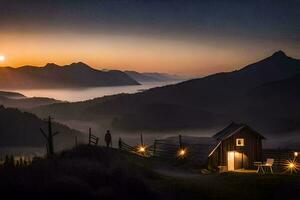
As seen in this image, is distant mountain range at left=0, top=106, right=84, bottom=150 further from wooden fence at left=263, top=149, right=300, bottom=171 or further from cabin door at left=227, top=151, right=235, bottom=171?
cabin door at left=227, top=151, right=235, bottom=171

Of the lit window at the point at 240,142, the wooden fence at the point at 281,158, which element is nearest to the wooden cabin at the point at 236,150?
the lit window at the point at 240,142

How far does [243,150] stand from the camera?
53625 mm

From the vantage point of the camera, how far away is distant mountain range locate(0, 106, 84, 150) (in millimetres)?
126188

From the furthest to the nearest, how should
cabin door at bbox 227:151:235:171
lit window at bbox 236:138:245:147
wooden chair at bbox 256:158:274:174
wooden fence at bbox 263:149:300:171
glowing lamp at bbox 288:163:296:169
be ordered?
wooden fence at bbox 263:149:300:171 < lit window at bbox 236:138:245:147 < cabin door at bbox 227:151:235:171 < glowing lamp at bbox 288:163:296:169 < wooden chair at bbox 256:158:274:174

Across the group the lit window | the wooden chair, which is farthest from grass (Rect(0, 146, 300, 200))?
the lit window

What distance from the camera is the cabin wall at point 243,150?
5272 cm

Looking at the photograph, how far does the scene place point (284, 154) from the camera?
58344 mm

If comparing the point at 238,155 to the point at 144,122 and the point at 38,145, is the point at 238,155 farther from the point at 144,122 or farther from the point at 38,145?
the point at 144,122

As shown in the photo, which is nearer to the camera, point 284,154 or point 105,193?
point 105,193

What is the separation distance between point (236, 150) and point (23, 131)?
85471 millimetres

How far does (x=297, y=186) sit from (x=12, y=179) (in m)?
18.6

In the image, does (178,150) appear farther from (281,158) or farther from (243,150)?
(281,158)

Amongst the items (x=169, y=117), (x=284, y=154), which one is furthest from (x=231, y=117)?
(x=284, y=154)

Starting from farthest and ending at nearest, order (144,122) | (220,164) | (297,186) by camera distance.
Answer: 1. (144,122)
2. (220,164)
3. (297,186)
